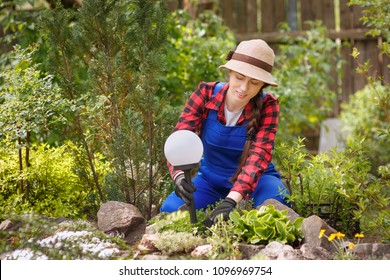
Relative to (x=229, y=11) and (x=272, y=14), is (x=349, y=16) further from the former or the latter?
(x=229, y=11)

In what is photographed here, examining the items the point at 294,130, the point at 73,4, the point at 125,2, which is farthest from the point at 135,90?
the point at 294,130

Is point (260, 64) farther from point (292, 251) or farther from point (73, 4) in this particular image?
point (73, 4)

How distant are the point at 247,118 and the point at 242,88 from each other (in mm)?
273

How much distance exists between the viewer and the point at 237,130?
3.99 meters

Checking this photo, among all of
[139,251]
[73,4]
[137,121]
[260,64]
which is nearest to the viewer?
[139,251]

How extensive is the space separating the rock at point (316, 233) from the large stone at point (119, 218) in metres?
0.95

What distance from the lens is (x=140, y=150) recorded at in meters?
4.09

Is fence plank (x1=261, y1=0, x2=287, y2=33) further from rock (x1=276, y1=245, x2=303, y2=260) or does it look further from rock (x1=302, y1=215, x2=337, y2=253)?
rock (x1=276, y1=245, x2=303, y2=260)

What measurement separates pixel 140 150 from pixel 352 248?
1.50 meters

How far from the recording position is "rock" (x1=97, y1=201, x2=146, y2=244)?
368cm

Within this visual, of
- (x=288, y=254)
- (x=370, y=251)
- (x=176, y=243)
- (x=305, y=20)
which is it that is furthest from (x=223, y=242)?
(x=305, y=20)

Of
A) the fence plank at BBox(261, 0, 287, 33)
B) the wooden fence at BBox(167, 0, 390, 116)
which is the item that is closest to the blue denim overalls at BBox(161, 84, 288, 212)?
the wooden fence at BBox(167, 0, 390, 116)

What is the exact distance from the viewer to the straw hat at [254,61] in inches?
145

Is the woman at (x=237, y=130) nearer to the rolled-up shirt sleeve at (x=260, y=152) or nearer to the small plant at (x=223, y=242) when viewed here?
the rolled-up shirt sleeve at (x=260, y=152)
